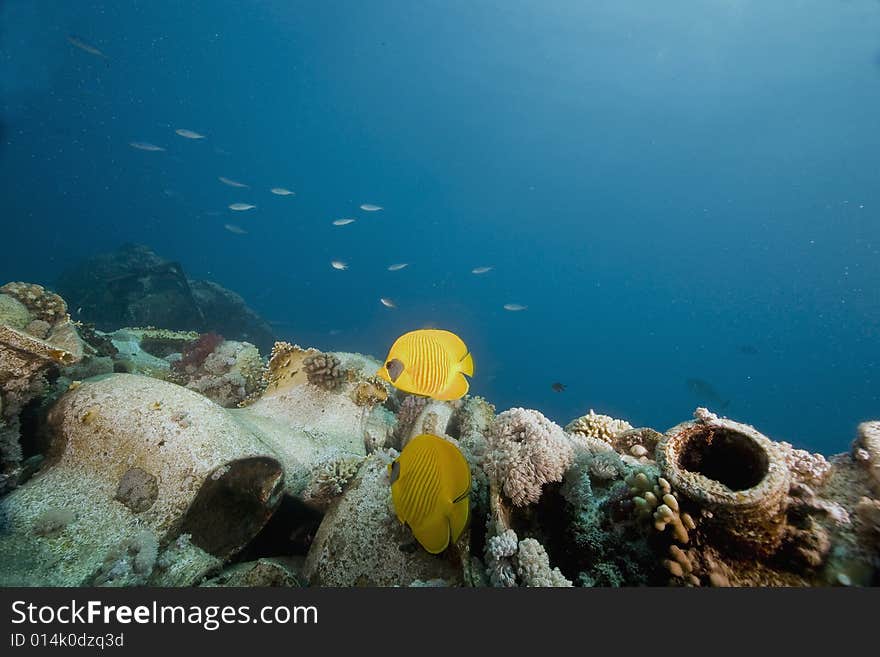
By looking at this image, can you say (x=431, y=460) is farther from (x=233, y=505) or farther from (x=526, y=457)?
(x=233, y=505)

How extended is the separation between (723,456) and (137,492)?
4166 millimetres

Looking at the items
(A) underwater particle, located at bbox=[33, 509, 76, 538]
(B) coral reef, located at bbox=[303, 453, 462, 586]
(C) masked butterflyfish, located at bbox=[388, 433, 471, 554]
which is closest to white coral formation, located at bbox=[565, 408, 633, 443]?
(B) coral reef, located at bbox=[303, 453, 462, 586]

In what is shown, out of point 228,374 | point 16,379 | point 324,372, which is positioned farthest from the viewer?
point 228,374

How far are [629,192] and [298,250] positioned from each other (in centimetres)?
10469

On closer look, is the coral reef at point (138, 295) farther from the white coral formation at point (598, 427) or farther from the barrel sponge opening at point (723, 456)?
the barrel sponge opening at point (723, 456)

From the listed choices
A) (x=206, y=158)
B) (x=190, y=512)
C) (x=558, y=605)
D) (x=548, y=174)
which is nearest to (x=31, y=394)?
(x=190, y=512)

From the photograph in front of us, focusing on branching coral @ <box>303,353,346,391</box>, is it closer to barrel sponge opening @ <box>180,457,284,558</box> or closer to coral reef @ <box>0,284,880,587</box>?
coral reef @ <box>0,284,880,587</box>

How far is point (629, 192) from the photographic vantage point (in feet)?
342

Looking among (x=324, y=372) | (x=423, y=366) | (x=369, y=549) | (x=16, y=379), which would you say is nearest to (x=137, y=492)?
(x=16, y=379)

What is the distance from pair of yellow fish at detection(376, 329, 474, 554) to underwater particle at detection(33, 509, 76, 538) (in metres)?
2.79

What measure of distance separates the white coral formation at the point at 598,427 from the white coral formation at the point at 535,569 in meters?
2.29

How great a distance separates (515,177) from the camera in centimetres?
10875

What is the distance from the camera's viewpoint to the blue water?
55812 mm

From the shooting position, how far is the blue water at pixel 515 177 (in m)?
55.8
